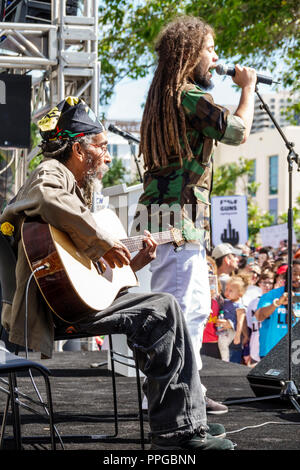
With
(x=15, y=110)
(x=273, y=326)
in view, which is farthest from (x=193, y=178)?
(x=15, y=110)

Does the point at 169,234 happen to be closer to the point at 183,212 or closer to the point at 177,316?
the point at 183,212

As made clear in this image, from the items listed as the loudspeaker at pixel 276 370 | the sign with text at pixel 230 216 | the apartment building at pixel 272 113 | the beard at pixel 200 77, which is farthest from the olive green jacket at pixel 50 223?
the sign with text at pixel 230 216

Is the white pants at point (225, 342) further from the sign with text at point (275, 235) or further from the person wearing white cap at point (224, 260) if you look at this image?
the sign with text at point (275, 235)

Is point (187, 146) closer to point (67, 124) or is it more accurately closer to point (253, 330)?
point (67, 124)

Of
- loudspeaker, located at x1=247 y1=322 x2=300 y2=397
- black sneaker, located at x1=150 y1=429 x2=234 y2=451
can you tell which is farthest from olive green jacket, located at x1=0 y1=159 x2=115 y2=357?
loudspeaker, located at x1=247 y1=322 x2=300 y2=397

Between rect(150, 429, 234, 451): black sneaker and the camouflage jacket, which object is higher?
the camouflage jacket

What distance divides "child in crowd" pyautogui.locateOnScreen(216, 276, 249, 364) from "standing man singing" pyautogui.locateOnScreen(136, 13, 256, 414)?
377cm

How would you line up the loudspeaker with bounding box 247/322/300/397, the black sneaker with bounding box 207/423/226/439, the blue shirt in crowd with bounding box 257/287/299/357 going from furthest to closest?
the blue shirt in crowd with bounding box 257/287/299/357 < the loudspeaker with bounding box 247/322/300/397 < the black sneaker with bounding box 207/423/226/439

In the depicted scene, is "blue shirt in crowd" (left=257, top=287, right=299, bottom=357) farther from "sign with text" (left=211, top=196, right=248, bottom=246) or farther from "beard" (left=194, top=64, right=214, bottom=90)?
"sign with text" (left=211, top=196, right=248, bottom=246)

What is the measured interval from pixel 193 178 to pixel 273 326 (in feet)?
10.9

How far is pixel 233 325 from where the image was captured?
746 cm

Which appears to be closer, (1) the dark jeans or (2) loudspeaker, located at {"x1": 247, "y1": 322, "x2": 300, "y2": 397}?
(1) the dark jeans

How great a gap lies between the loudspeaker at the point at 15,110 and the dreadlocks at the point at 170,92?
3.57 m

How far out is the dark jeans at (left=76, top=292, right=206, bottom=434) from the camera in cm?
279
